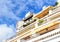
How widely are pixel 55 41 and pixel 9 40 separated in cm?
1628

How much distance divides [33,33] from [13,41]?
6.88 meters

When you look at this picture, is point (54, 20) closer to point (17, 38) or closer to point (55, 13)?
point (55, 13)

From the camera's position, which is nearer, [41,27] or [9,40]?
[41,27]

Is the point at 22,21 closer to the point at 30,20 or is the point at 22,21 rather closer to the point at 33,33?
the point at 30,20

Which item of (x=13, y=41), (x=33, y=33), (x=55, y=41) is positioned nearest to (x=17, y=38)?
(x=13, y=41)

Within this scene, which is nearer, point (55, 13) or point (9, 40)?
point (55, 13)

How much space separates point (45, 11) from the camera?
47.5 metres

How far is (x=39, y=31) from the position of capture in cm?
4116

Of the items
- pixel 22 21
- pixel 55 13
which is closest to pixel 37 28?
pixel 55 13

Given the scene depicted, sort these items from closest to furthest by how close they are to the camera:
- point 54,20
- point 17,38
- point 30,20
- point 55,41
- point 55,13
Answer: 1. point 55,41
2. point 54,20
3. point 55,13
4. point 17,38
5. point 30,20

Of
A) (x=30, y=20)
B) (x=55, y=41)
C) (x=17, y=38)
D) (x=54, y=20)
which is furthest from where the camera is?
(x=30, y=20)

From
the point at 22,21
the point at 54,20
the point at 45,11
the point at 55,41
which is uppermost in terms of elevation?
the point at 22,21

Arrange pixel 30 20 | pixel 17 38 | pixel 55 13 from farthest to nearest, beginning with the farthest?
Answer: pixel 30 20, pixel 17 38, pixel 55 13

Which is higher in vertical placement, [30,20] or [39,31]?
[30,20]
